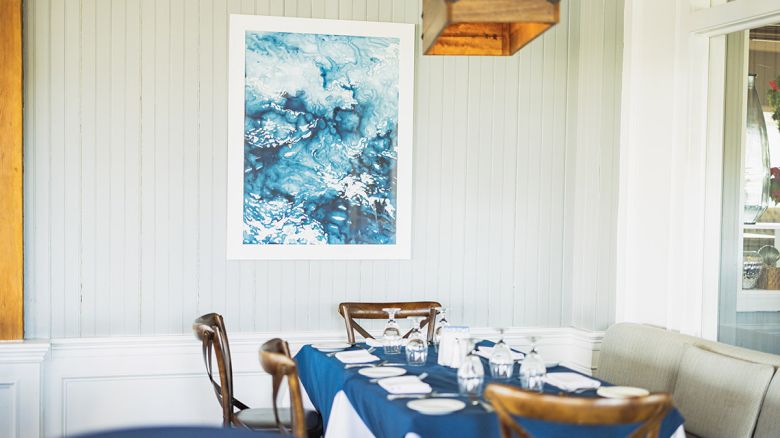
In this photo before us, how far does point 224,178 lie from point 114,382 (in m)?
1.16

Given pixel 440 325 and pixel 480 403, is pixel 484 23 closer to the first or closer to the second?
pixel 480 403

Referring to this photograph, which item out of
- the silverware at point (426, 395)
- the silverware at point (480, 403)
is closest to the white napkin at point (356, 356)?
the silverware at point (426, 395)

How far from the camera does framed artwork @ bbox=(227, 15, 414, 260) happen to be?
4.00 meters

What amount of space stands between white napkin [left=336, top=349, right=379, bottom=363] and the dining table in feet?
0.12

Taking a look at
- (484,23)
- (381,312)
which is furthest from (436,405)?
(381,312)

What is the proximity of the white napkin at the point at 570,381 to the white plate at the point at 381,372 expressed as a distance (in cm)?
56

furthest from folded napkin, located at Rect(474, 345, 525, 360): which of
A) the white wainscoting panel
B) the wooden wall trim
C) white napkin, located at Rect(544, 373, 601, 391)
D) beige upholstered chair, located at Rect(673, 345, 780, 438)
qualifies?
the wooden wall trim

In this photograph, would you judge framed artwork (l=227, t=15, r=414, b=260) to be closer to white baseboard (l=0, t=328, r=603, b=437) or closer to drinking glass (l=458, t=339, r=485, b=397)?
white baseboard (l=0, t=328, r=603, b=437)

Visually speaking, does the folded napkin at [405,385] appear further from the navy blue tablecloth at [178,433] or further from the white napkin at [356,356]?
the navy blue tablecloth at [178,433]

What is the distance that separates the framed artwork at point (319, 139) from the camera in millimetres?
3996

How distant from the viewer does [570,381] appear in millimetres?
2850

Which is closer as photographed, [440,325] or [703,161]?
[440,325]

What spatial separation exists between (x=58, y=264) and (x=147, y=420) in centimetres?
89

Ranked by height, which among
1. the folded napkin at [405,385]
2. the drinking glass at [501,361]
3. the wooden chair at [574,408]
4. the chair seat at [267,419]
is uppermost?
the wooden chair at [574,408]
